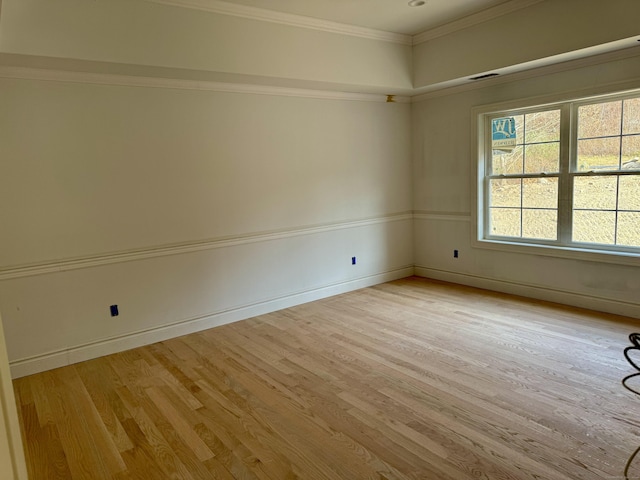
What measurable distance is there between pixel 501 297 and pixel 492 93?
89.7 inches

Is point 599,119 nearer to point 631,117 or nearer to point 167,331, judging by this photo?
point 631,117

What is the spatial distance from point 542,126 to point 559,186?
66 cm

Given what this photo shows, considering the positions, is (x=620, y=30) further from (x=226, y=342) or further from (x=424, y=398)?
(x=226, y=342)

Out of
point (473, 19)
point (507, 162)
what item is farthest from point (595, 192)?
point (473, 19)

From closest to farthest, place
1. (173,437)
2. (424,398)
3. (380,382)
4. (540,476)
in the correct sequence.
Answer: (540,476) < (173,437) < (424,398) < (380,382)

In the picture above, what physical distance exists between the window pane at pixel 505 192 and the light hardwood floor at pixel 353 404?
4.41 feet

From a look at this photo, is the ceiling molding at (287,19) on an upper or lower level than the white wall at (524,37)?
upper

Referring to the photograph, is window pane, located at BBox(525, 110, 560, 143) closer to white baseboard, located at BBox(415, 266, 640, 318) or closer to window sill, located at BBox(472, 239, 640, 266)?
window sill, located at BBox(472, 239, 640, 266)

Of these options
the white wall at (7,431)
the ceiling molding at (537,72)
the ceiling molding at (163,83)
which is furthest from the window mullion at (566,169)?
the white wall at (7,431)

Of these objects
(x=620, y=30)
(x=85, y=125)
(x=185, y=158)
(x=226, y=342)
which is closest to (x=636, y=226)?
(x=620, y=30)

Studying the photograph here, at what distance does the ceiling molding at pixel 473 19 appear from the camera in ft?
13.3

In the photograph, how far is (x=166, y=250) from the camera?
3984mm

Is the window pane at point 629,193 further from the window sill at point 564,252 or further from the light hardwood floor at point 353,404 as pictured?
the light hardwood floor at point 353,404

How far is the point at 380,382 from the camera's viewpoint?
9.96ft
